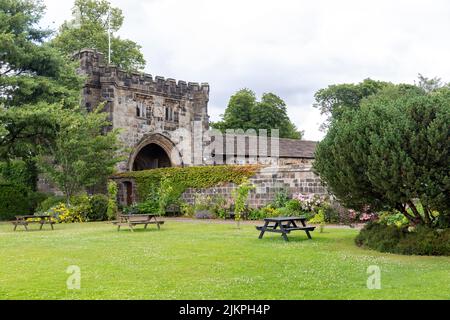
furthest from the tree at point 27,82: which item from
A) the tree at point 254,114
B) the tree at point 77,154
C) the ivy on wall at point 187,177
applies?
the tree at point 254,114

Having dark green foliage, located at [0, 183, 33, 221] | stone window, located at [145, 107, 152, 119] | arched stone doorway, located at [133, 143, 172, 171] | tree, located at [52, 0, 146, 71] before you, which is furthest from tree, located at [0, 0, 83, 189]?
tree, located at [52, 0, 146, 71]

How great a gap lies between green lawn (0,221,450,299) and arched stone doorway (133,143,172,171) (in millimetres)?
23253

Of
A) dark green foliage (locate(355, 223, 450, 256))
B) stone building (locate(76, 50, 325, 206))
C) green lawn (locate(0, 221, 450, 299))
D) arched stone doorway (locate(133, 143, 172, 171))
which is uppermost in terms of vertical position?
stone building (locate(76, 50, 325, 206))

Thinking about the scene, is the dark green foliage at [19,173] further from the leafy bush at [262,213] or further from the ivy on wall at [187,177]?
the leafy bush at [262,213]

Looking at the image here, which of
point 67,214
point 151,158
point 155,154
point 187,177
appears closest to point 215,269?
point 67,214

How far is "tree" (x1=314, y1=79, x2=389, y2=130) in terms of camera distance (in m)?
58.5

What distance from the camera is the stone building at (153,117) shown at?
3234cm

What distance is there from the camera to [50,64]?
87.9 feet

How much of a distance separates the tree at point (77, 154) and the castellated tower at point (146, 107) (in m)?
4.81

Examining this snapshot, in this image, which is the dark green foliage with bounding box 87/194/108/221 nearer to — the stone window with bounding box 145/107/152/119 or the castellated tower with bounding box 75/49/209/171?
the castellated tower with bounding box 75/49/209/171

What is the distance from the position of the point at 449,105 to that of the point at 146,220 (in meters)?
10.7

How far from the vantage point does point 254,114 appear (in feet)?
178

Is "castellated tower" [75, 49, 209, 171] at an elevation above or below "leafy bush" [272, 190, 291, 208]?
Result: above
